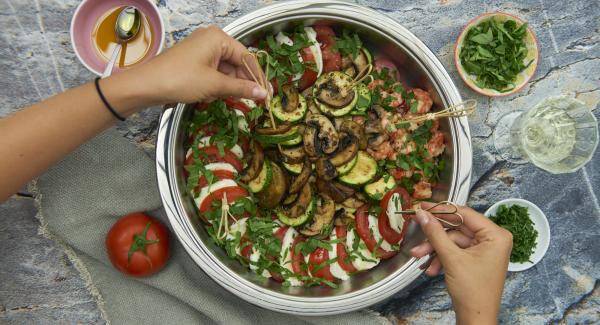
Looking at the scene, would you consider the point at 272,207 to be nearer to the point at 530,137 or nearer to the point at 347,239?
the point at 347,239

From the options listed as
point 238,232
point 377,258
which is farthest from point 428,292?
point 238,232

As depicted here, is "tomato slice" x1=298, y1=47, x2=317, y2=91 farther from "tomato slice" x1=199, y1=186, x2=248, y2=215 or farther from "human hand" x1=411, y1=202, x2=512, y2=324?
"human hand" x1=411, y1=202, x2=512, y2=324

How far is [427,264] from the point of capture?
5.84ft

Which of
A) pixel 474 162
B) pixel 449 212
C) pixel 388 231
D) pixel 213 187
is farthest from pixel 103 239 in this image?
pixel 474 162

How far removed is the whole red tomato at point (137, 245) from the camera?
6.56 feet

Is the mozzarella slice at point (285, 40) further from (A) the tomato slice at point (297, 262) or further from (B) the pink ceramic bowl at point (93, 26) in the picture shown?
(A) the tomato slice at point (297, 262)

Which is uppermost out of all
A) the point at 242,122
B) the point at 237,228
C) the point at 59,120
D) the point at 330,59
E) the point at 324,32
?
the point at 324,32

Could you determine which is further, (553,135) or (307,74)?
(553,135)

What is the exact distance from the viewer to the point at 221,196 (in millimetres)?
1844

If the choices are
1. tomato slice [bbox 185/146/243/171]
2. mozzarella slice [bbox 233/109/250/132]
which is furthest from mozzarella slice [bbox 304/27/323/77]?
tomato slice [bbox 185/146/243/171]

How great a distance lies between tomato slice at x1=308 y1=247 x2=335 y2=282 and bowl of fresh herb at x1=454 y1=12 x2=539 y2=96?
1.01m

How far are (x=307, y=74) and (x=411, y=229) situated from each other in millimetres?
763

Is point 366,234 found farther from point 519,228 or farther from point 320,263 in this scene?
point 519,228

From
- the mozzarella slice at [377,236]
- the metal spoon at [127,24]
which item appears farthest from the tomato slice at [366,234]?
the metal spoon at [127,24]
